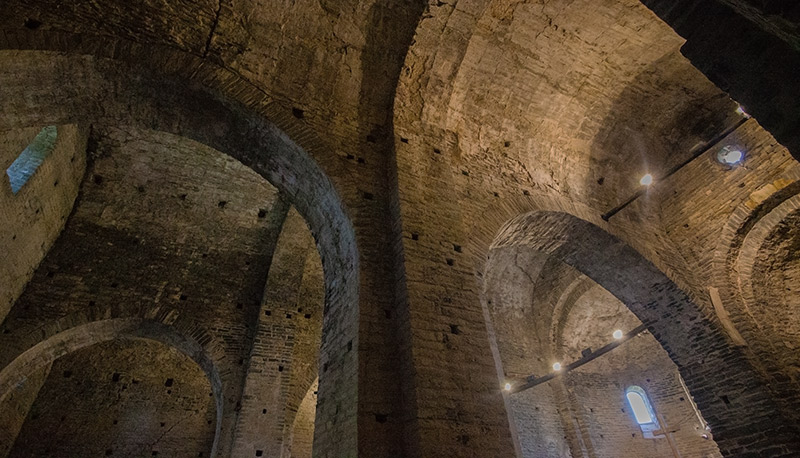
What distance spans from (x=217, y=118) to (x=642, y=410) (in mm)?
13805

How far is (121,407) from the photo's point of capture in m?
10.1

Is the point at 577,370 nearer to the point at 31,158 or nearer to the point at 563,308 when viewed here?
the point at 563,308

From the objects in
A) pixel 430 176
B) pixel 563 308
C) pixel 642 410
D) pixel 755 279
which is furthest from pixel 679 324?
pixel 642 410

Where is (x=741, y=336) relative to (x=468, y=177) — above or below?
below

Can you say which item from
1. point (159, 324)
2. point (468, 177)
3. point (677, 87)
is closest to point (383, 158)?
point (468, 177)

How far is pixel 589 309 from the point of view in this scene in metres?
11.7

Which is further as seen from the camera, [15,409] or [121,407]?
[121,407]

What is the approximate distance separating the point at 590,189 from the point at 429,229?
4178mm

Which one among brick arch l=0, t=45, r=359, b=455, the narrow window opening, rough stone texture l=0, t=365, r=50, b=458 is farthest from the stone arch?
rough stone texture l=0, t=365, r=50, b=458

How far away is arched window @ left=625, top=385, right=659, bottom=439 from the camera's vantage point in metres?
11.9

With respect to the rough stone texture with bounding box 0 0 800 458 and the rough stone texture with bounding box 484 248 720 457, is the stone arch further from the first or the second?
the rough stone texture with bounding box 484 248 720 457

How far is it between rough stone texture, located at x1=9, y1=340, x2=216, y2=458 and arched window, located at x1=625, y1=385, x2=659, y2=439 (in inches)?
477

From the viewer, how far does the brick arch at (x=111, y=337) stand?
21.7 ft

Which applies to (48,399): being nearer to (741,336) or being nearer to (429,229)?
(429,229)
